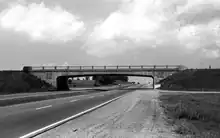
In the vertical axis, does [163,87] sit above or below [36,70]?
below

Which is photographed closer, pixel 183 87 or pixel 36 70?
pixel 183 87

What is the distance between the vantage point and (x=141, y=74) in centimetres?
6362

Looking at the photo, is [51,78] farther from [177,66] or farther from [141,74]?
[177,66]

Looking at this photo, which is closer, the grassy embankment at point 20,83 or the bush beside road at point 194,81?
the grassy embankment at point 20,83

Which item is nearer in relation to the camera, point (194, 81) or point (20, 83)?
point (194, 81)

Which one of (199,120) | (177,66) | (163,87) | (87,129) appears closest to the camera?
(87,129)

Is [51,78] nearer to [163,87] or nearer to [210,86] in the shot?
[163,87]

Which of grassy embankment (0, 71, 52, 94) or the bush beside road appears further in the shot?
the bush beside road

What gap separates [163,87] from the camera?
60.8 metres

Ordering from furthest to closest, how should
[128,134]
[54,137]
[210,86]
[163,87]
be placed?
[163,87] → [210,86] → [128,134] → [54,137]

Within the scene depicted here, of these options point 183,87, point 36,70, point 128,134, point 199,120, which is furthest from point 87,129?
point 36,70

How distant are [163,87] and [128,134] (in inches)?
2119

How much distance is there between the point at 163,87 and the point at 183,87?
Answer: 196 inches

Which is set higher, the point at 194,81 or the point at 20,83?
the point at 20,83
